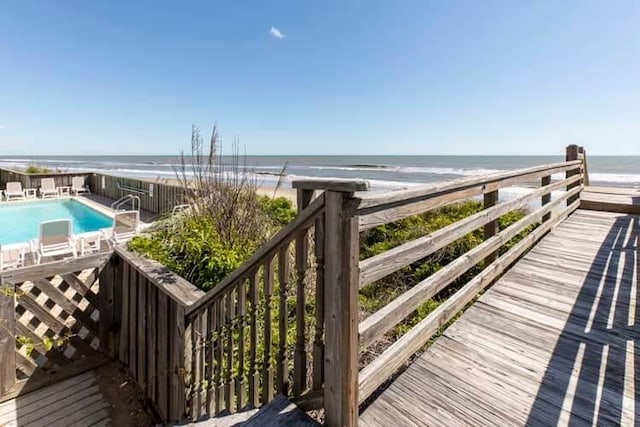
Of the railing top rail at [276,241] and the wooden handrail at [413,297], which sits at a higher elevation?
the railing top rail at [276,241]

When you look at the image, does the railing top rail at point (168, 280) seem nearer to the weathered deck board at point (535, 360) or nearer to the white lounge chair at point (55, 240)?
the weathered deck board at point (535, 360)

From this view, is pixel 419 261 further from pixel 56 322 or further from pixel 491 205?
pixel 56 322

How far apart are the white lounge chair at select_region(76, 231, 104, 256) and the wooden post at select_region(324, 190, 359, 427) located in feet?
19.7

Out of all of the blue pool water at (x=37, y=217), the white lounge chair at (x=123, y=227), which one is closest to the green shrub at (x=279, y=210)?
the white lounge chair at (x=123, y=227)

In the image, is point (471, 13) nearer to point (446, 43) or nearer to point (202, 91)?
point (446, 43)

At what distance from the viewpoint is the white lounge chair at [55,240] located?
5.19 meters

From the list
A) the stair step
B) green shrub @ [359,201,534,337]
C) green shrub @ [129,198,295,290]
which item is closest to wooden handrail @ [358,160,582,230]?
the stair step

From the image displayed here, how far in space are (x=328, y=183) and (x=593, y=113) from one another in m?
28.5

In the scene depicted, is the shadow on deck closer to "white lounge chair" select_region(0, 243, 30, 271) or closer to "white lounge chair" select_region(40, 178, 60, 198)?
"white lounge chair" select_region(0, 243, 30, 271)

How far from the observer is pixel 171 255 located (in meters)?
2.66

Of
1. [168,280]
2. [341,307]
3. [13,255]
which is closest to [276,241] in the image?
[341,307]

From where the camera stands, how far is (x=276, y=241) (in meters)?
1.23

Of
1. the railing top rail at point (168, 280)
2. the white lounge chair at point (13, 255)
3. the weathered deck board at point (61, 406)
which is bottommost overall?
the weathered deck board at point (61, 406)

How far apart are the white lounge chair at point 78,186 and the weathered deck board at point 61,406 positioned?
1232 centimetres
